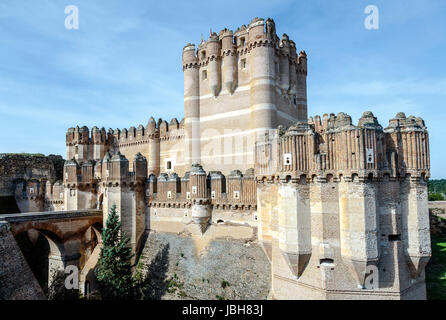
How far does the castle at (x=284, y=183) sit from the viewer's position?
44.6 feet

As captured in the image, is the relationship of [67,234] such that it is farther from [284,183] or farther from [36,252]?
[284,183]

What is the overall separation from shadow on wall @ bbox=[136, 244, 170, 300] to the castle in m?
2.08

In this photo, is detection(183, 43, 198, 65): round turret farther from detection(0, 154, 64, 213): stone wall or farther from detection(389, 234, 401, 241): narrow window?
detection(389, 234, 401, 241): narrow window

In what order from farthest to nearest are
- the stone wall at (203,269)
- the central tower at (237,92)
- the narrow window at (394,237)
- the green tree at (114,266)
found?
the central tower at (237,92) < the green tree at (114,266) < the stone wall at (203,269) < the narrow window at (394,237)

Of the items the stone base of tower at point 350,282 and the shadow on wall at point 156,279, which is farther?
the shadow on wall at point 156,279

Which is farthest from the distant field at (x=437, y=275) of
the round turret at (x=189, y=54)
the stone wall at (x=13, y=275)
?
the round turret at (x=189, y=54)

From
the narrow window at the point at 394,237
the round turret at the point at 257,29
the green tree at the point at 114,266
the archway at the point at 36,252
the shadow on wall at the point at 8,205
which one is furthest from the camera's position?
the shadow on wall at the point at 8,205

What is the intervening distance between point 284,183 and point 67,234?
17.5 meters

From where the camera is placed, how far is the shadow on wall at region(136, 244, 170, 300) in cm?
2083

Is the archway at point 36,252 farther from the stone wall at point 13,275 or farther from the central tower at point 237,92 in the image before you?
the central tower at point 237,92

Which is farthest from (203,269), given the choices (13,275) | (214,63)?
(214,63)

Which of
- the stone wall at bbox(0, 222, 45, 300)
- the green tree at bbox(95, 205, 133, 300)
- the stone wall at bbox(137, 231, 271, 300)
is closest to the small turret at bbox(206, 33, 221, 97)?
the stone wall at bbox(137, 231, 271, 300)

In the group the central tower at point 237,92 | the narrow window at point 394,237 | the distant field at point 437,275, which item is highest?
the central tower at point 237,92
